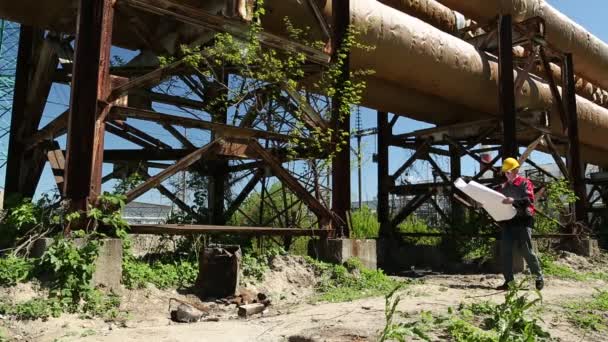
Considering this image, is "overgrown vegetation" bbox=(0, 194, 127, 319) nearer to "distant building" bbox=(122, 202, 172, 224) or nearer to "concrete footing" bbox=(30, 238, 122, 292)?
"concrete footing" bbox=(30, 238, 122, 292)

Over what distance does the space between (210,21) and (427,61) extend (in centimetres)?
478

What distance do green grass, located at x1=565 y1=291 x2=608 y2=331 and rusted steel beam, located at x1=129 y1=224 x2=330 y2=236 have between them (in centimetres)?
A: 340

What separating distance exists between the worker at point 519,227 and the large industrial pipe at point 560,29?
5.72 m

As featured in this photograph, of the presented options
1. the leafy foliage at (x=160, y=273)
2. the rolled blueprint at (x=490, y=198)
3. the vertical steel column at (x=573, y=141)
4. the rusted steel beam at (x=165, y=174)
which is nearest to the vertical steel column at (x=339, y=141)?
the rolled blueprint at (x=490, y=198)

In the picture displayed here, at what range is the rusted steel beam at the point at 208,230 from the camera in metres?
6.00

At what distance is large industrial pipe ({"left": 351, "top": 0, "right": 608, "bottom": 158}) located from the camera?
9.15 m

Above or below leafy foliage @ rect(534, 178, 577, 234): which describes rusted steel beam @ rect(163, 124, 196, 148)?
above

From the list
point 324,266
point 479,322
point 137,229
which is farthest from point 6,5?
point 479,322

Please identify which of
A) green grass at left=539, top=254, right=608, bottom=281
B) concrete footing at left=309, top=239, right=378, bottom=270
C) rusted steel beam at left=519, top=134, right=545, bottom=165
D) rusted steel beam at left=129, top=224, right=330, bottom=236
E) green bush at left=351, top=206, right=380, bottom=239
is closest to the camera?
rusted steel beam at left=129, top=224, right=330, bottom=236

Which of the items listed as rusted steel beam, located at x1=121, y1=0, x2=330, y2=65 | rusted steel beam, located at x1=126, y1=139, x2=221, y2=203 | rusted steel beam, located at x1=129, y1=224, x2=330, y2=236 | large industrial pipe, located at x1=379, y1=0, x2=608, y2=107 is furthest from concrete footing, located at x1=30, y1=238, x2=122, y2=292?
large industrial pipe, located at x1=379, y1=0, x2=608, y2=107

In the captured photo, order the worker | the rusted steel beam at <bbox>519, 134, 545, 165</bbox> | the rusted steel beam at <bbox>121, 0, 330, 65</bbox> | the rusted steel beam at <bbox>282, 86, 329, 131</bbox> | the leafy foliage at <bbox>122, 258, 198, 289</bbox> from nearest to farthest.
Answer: the leafy foliage at <bbox>122, 258, 198, 289</bbox> < the rusted steel beam at <bbox>121, 0, 330, 65</bbox> < the worker < the rusted steel beam at <bbox>282, 86, 329, 131</bbox> < the rusted steel beam at <bbox>519, 134, 545, 165</bbox>

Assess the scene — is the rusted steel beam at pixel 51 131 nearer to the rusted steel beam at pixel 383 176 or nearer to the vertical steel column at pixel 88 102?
the vertical steel column at pixel 88 102

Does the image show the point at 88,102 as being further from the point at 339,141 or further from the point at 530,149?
the point at 530,149

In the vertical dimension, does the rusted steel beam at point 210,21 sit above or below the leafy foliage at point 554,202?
above
